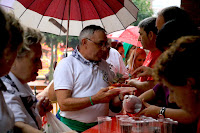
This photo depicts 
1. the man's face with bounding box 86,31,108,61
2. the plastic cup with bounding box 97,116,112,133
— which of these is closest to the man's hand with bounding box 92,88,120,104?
the man's face with bounding box 86,31,108,61

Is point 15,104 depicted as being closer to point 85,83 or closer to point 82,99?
point 82,99

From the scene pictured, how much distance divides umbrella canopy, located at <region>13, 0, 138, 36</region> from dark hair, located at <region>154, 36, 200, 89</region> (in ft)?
7.66

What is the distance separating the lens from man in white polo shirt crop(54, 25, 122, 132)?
9.28 ft

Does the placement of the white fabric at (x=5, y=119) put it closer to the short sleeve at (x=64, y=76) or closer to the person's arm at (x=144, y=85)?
the short sleeve at (x=64, y=76)

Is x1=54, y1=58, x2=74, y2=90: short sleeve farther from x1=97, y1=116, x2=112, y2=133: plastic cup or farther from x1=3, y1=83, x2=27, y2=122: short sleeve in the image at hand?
x1=3, y1=83, x2=27, y2=122: short sleeve

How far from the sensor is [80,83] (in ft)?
9.59

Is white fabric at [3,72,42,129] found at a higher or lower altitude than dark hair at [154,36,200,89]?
lower

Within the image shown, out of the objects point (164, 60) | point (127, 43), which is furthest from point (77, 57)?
point (127, 43)

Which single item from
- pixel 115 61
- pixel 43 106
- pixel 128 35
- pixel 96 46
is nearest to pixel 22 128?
pixel 43 106

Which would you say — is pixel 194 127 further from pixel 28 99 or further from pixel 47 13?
pixel 47 13

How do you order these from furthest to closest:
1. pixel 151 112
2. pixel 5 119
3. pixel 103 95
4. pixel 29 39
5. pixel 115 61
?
pixel 115 61
pixel 103 95
pixel 151 112
pixel 29 39
pixel 5 119

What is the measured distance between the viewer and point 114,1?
3477 millimetres

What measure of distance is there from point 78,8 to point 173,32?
6.00 ft

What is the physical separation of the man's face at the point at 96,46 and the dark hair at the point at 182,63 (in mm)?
1810
